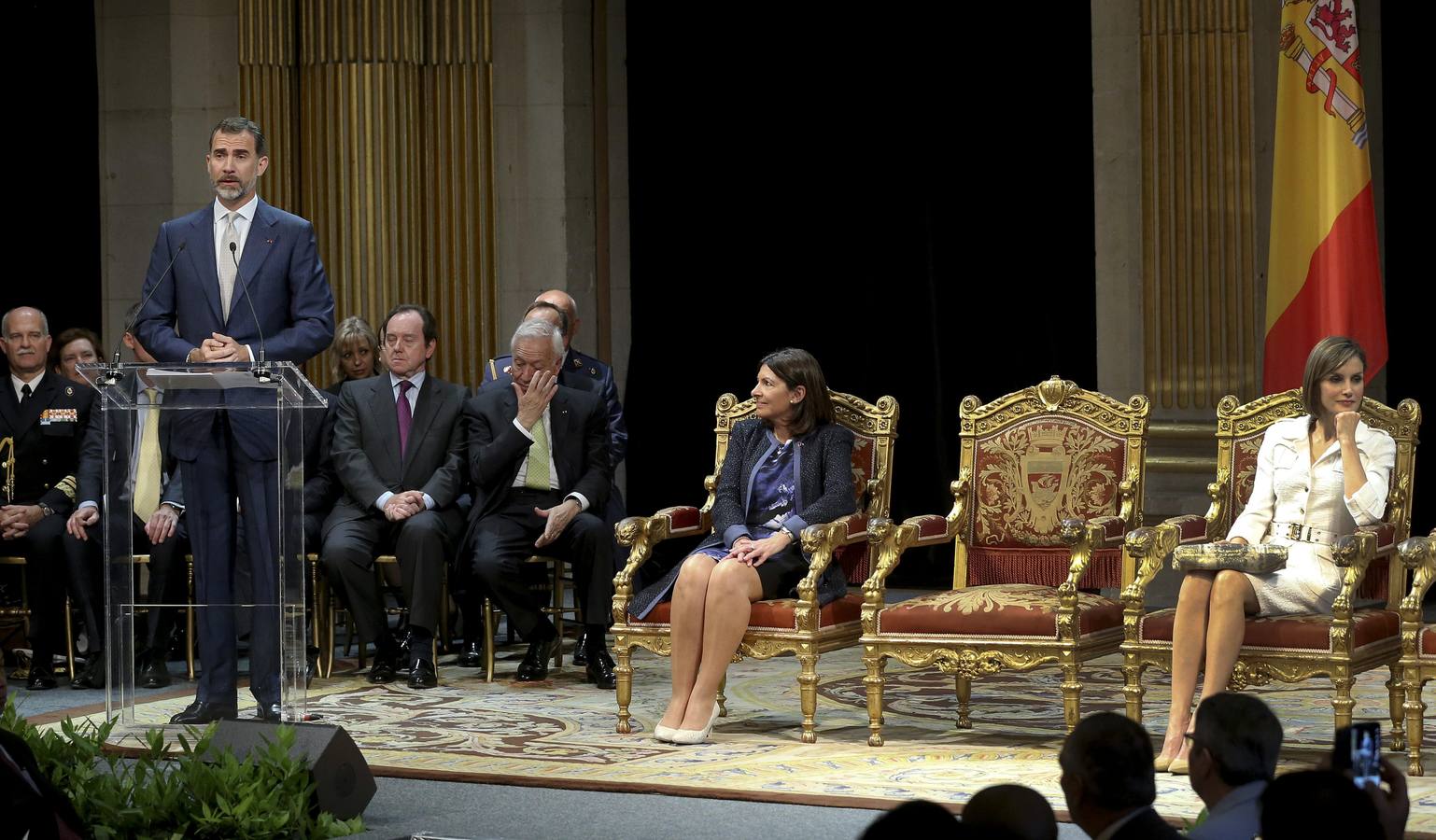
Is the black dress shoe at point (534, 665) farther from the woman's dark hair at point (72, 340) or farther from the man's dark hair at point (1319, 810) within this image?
the man's dark hair at point (1319, 810)

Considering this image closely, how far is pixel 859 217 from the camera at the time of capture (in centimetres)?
918

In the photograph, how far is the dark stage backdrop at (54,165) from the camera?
373 inches

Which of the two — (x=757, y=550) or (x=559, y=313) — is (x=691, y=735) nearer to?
(x=757, y=550)

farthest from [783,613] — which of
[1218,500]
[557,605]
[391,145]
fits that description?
[391,145]

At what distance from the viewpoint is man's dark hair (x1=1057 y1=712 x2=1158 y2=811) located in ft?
8.70

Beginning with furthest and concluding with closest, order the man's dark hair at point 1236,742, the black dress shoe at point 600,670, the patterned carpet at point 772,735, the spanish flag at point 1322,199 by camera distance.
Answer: the spanish flag at point 1322,199
the black dress shoe at point 600,670
the patterned carpet at point 772,735
the man's dark hair at point 1236,742

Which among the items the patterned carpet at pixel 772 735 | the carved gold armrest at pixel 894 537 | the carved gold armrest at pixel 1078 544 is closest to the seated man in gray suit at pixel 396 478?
the patterned carpet at pixel 772 735

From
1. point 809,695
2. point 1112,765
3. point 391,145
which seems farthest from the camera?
point 391,145

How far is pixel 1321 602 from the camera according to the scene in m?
5.00

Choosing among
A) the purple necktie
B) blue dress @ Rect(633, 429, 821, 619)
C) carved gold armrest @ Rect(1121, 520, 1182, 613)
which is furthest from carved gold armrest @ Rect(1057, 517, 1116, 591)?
the purple necktie

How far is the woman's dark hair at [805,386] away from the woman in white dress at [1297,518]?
4.11 ft

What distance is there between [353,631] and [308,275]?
2.74 m

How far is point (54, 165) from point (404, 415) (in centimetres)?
351

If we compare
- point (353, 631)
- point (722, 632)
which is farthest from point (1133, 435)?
point (353, 631)
